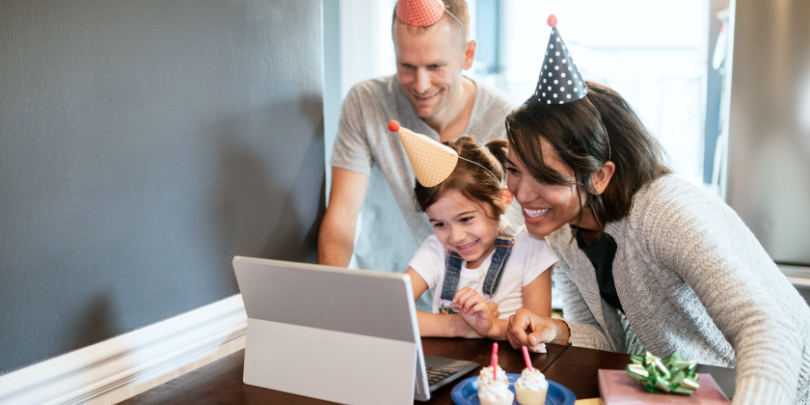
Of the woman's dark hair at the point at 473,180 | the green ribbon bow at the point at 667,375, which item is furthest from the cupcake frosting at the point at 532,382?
the woman's dark hair at the point at 473,180

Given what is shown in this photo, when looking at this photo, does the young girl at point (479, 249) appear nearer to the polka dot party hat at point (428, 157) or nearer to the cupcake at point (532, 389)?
the polka dot party hat at point (428, 157)

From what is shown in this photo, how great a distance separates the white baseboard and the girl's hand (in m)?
0.56

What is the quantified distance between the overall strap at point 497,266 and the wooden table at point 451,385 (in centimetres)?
26

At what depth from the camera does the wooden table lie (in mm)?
1006

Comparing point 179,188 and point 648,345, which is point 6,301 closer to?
point 179,188

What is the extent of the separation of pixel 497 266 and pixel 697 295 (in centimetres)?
52

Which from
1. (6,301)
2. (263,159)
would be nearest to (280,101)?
(263,159)

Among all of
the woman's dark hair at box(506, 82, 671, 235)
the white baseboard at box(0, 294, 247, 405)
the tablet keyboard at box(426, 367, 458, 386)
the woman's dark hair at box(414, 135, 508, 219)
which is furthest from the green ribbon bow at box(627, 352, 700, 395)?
the white baseboard at box(0, 294, 247, 405)

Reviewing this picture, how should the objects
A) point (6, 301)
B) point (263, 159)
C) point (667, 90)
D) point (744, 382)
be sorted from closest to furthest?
point (744, 382), point (6, 301), point (263, 159), point (667, 90)

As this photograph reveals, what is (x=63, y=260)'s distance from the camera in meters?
1.05

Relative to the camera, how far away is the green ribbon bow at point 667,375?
89 cm

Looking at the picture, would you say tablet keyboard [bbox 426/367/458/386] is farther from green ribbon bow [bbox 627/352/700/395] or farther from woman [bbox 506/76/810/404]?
green ribbon bow [bbox 627/352/700/395]

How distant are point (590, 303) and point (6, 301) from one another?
121 centimetres

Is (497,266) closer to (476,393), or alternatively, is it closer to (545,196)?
(545,196)
